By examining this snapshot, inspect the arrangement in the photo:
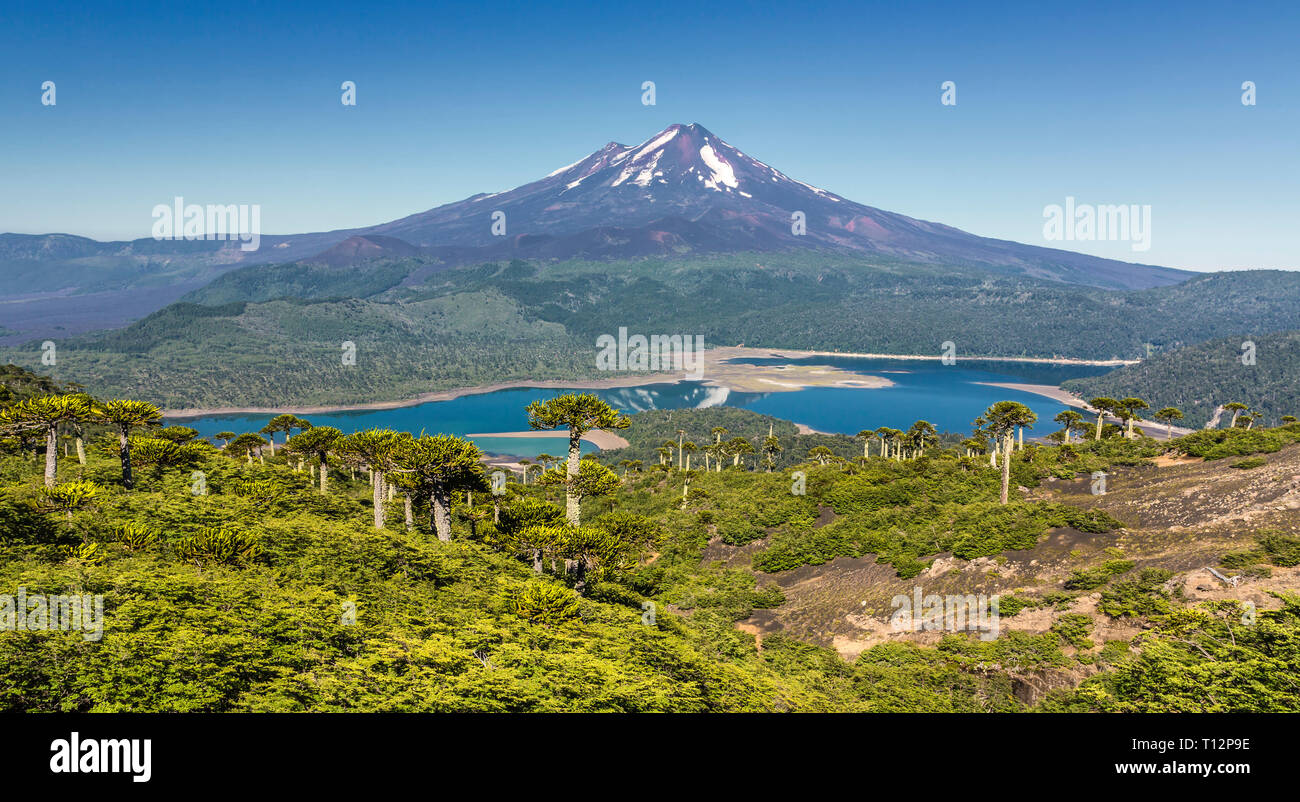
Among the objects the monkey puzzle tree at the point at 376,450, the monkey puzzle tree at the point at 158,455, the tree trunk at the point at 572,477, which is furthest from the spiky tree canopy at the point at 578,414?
the monkey puzzle tree at the point at 158,455

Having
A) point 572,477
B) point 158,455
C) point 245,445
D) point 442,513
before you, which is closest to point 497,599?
point 442,513

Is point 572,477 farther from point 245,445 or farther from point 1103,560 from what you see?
point 245,445

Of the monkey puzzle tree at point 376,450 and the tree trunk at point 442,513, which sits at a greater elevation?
the monkey puzzle tree at point 376,450

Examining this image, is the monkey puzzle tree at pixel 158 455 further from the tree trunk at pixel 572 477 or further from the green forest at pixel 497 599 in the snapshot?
the tree trunk at pixel 572 477

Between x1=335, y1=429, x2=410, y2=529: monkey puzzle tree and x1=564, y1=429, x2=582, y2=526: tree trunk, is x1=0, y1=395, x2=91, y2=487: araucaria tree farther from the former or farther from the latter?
x1=564, y1=429, x2=582, y2=526: tree trunk

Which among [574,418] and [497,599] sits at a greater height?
[574,418]

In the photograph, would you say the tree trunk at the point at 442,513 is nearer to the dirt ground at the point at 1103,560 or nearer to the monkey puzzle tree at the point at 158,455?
the dirt ground at the point at 1103,560

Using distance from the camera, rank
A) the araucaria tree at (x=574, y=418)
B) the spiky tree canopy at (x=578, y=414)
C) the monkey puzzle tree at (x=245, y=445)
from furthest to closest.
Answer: the monkey puzzle tree at (x=245, y=445)
the spiky tree canopy at (x=578, y=414)
the araucaria tree at (x=574, y=418)

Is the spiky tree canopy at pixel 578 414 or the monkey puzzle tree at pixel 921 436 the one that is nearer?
the spiky tree canopy at pixel 578 414

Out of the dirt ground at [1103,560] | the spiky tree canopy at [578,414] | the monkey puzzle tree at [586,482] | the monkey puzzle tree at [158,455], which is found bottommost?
the dirt ground at [1103,560]

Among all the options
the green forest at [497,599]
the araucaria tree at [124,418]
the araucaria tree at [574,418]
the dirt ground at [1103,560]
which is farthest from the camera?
the araucaria tree at [574,418]

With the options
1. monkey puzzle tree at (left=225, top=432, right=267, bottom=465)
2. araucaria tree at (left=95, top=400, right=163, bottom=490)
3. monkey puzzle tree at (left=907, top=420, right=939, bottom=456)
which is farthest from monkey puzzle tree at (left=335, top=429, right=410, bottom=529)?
monkey puzzle tree at (left=907, top=420, right=939, bottom=456)

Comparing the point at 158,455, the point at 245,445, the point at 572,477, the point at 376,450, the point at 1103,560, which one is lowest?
the point at 1103,560
